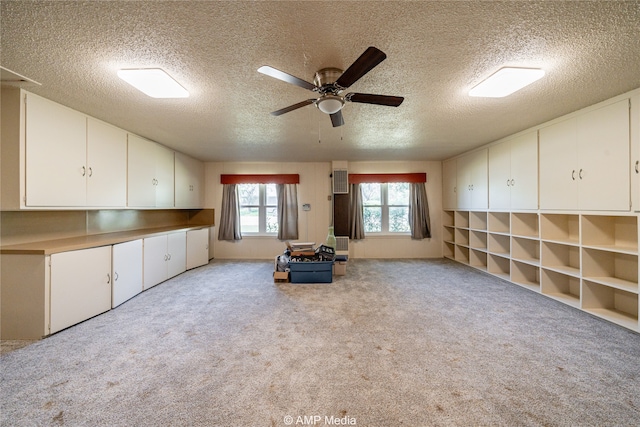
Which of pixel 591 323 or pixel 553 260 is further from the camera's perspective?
pixel 553 260

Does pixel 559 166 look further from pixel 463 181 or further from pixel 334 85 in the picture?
pixel 334 85

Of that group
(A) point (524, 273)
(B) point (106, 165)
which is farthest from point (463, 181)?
(B) point (106, 165)

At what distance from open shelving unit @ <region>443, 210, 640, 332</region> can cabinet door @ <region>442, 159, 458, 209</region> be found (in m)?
0.69

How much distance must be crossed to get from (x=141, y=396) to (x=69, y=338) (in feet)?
4.52

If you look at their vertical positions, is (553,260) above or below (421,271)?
above

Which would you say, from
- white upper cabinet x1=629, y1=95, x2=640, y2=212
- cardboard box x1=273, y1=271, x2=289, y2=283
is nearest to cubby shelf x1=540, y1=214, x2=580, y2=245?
white upper cabinet x1=629, y1=95, x2=640, y2=212

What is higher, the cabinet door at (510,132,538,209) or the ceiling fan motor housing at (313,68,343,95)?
the ceiling fan motor housing at (313,68,343,95)

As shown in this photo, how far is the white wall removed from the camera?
5.61 meters

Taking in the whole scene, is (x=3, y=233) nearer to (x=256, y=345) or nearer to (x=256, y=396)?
(x=256, y=345)

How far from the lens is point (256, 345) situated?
2.02 metres

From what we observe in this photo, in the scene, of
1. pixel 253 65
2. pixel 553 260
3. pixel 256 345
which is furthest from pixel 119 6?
pixel 553 260

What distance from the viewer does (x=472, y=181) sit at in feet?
14.8

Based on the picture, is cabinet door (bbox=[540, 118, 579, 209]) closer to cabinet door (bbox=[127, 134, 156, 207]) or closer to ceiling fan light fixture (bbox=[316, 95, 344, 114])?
ceiling fan light fixture (bbox=[316, 95, 344, 114])

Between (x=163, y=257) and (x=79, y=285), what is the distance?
137 cm
